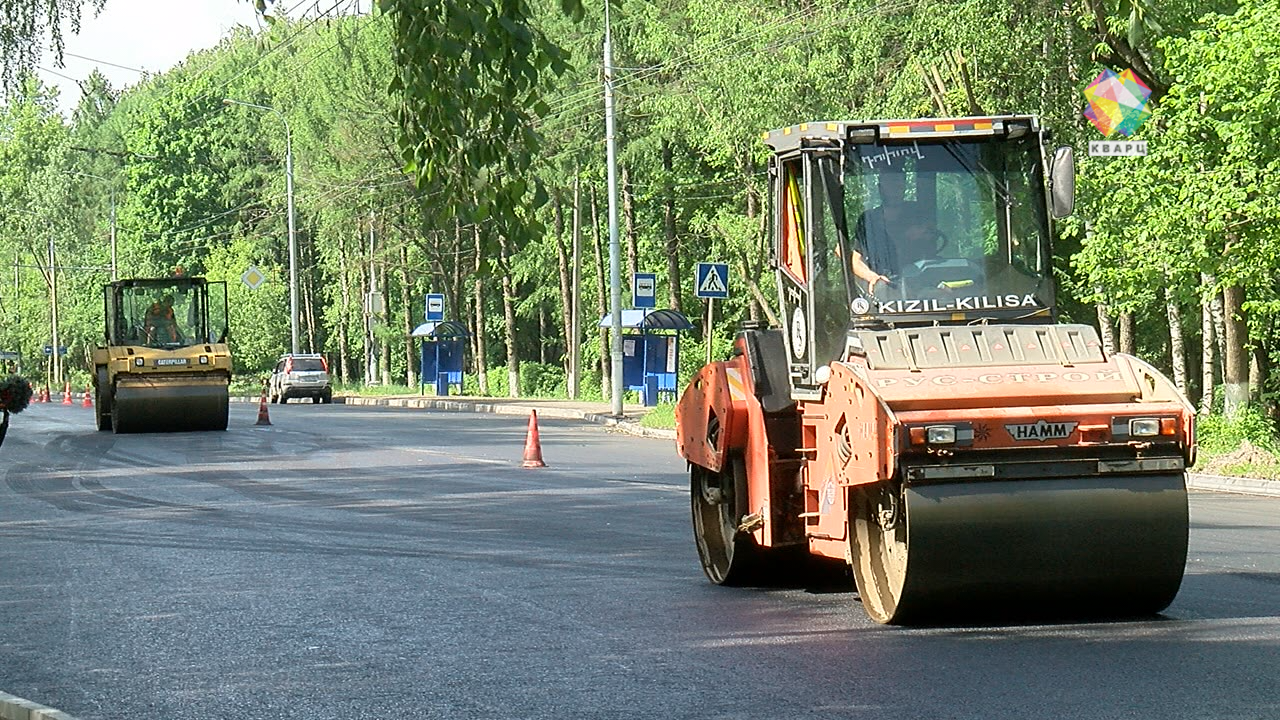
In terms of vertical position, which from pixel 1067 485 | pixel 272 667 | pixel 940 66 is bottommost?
pixel 272 667

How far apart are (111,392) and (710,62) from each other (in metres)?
14.9

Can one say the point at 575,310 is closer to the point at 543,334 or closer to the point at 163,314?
the point at 163,314

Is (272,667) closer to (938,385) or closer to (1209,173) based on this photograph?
(938,385)

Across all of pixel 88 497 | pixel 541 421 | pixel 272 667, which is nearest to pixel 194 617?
pixel 272 667

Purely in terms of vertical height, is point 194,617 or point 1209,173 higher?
point 1209,173

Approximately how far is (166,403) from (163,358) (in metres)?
0.82

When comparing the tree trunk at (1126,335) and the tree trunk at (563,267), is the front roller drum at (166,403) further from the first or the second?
the tree trunk at (563,267)

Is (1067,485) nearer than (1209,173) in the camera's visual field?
Yes

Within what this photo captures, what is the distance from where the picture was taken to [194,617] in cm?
1116

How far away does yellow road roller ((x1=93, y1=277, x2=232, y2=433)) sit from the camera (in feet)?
116

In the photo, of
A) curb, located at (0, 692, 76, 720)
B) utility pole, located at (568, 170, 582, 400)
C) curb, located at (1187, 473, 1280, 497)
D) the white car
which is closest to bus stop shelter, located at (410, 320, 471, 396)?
the white car

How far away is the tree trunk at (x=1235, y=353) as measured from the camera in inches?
1118

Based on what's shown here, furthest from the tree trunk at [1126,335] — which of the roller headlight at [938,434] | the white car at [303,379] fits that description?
the white car at [303,379]

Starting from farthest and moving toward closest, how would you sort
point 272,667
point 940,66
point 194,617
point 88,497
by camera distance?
point 940,66
point 88,497
point 194,617
point 272,667
